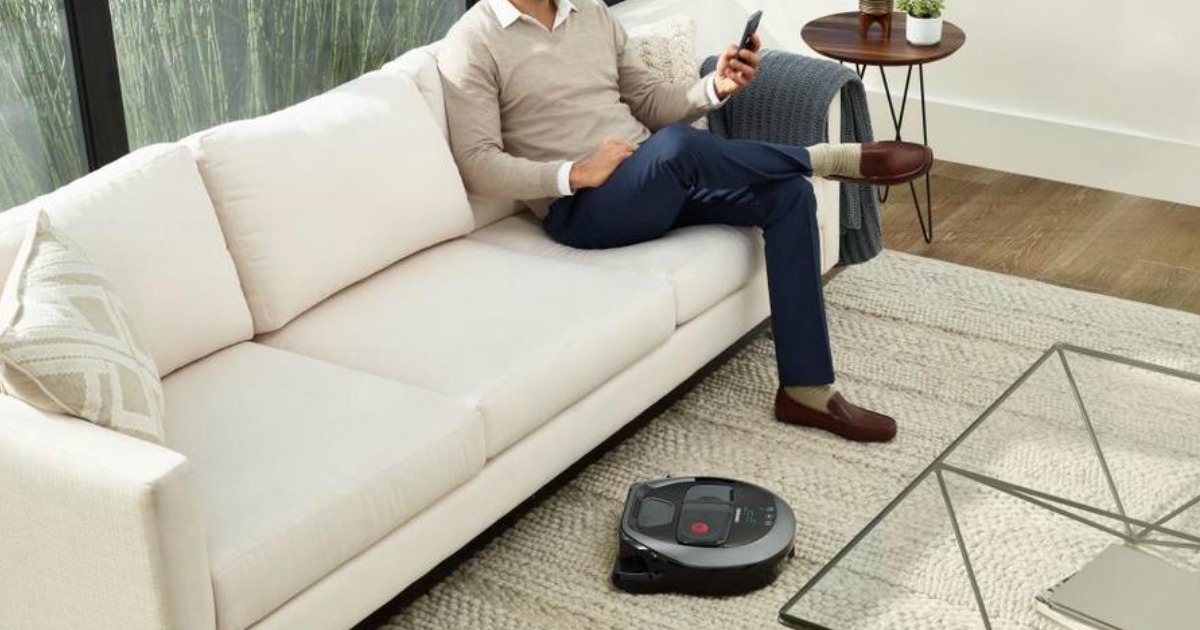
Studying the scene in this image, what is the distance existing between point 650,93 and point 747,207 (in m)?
0.46

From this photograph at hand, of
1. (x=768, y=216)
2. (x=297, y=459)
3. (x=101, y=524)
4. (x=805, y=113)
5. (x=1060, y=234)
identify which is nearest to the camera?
(x=101, y=524)

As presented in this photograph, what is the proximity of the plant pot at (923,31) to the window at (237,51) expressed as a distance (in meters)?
1.30

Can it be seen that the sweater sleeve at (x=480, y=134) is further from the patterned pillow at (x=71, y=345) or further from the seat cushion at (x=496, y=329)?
the patterned pillow at (x=71, y=345)

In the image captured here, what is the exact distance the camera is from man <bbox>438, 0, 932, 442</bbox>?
329cm

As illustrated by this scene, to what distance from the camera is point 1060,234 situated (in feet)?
14.5

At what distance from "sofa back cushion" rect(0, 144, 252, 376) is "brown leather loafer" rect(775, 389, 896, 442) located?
1.19 m

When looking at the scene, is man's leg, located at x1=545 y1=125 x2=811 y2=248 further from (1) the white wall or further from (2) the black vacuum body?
(1) the white wall

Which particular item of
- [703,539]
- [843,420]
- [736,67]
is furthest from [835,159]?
[703,539]

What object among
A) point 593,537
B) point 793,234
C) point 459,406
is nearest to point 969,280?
point 793,234

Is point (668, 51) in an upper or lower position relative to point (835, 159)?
upper

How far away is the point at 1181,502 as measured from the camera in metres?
2.33

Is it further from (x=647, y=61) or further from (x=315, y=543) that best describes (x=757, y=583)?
(x=647, y=61)

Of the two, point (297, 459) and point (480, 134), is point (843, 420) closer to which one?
point (480, 134)

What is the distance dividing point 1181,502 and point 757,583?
0.75m
